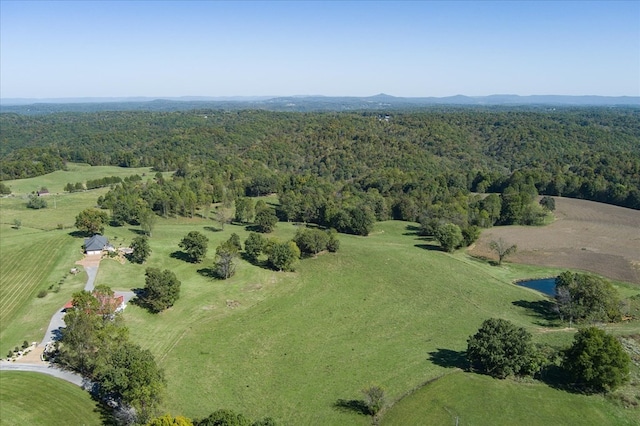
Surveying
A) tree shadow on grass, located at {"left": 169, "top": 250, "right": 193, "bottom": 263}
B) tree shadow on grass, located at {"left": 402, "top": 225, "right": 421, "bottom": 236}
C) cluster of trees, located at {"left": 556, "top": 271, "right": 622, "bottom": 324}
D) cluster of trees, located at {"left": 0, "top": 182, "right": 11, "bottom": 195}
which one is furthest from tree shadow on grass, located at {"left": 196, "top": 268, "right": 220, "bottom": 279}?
cluster of trees, located at {"left": 0, "top": 182, "right": 11, "bottom": 195}

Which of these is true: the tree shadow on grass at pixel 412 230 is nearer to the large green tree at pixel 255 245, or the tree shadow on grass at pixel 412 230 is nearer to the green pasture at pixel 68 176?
the large green tree at pixel 255 245

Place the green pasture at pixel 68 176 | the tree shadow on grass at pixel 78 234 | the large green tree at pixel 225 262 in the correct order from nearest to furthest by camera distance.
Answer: the large green tree at pixel 225 262 → the tree shadow on grass at pixel 78 234 → the green pasture at pixel 68 176

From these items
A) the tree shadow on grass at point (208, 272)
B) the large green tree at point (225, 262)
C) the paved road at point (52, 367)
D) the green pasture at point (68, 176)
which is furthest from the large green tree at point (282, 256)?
the green pasture at point (68, 176)

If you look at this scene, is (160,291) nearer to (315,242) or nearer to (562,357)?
(315,242)

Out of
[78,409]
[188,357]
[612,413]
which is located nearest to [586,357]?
[612,413]

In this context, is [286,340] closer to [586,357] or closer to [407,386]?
[407,386]

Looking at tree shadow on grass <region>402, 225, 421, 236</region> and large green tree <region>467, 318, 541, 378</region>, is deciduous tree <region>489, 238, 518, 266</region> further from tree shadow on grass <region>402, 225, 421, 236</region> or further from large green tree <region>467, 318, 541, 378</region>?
large green tree <region>467, 318, 541, 378</region>
